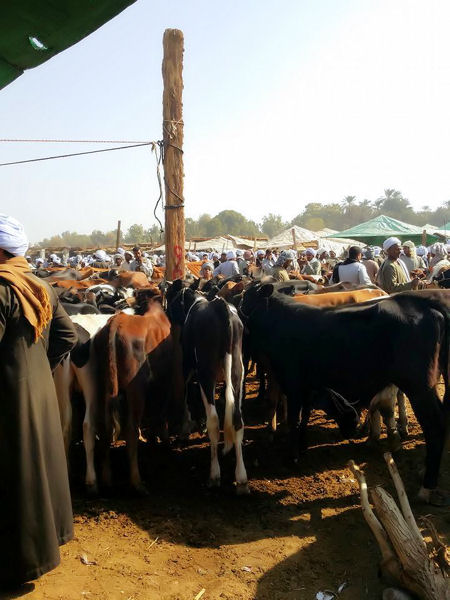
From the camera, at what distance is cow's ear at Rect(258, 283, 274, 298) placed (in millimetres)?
5863

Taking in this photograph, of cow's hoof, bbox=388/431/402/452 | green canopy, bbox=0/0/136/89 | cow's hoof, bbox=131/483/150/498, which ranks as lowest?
cow's hoof, bbox=131/483/150/498

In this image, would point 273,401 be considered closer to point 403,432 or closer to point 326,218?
point 403,432

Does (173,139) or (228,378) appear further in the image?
(173,139)

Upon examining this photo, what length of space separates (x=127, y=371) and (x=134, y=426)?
1.74 feet

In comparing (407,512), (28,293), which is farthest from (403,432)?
(28,293)

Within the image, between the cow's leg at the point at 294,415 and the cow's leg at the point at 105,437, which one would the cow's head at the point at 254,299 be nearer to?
the cow's leg at the point at 294,415

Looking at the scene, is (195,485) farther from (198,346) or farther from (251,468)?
(198,346)

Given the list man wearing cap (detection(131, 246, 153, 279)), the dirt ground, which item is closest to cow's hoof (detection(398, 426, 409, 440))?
the dirt ground

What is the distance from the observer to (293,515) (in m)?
4.49

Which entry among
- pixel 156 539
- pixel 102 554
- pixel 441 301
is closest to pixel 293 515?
pixel 156 539

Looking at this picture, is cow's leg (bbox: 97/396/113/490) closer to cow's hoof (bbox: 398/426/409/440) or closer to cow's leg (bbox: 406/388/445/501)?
cow's leg (bbox: 406/388/445/501)

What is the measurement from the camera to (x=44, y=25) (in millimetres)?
2391

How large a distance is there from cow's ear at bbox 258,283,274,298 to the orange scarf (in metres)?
3.06

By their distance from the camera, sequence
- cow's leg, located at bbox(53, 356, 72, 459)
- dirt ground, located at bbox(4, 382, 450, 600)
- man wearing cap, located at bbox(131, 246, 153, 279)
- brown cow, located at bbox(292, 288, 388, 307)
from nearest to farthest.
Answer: dirt ground, located at bbox(4, 382, 450, 600) → cow's leg, located at bbox(53, 356, 72, 459) → brown cow, located at bbox(292, 288, 388, 307) → man wearing cap, located at bbox(131, 246, 153, 279)
